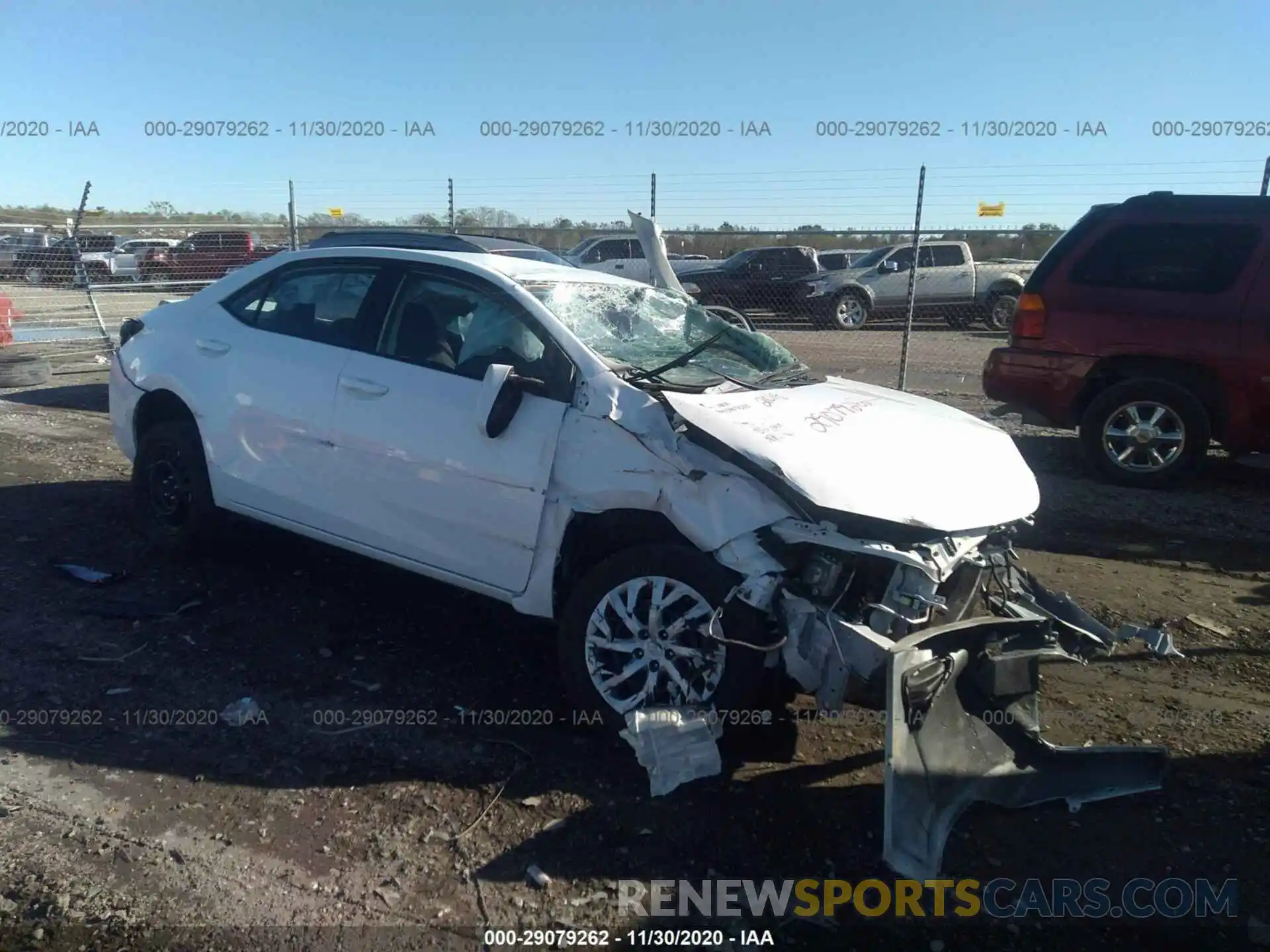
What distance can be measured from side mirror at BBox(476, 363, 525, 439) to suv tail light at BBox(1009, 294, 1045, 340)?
205 inches

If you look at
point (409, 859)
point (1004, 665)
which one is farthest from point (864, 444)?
point (409, 859)

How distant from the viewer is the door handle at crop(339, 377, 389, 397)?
4.39m

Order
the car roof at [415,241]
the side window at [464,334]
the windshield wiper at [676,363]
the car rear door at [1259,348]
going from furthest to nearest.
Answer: the car roof at [415,241] → the car rear door at [1259,348] → the side window at [464,334] → the windshield wiper at [676,363]

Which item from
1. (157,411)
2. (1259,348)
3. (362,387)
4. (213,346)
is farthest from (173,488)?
(1259,348)

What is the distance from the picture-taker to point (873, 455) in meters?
3.69

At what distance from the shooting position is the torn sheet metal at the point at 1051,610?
12.6ft

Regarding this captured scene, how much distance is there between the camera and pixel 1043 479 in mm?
7758

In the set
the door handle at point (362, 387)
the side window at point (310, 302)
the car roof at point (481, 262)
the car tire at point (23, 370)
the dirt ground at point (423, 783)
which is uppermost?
the car roof at point (481, 262)

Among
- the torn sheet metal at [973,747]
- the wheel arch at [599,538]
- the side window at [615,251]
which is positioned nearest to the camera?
the torn sheet metal at [973,747]

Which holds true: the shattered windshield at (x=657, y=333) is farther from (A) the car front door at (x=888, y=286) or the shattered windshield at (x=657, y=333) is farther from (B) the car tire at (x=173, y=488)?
(A) the car front door at (x=888, y=286)

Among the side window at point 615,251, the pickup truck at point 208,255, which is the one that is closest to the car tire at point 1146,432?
the side window at point 615,251

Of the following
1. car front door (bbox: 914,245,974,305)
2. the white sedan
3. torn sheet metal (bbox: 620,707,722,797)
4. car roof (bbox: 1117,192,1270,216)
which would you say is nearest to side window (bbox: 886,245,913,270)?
car front door (bbox: 914,245,974,305)

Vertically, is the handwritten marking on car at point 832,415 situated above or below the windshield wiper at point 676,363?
below

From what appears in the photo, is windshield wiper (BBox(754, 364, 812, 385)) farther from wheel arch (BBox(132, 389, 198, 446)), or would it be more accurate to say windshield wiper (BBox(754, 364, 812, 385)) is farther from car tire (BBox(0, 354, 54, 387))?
car tire (BBox(0, 354, 54, 387))
